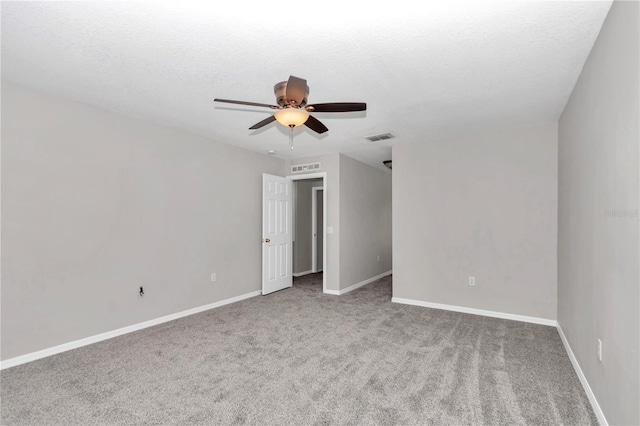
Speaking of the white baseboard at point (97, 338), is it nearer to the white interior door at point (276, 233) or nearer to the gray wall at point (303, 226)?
the white interior door at point (276, 233)

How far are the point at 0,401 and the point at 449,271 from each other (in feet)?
15.9

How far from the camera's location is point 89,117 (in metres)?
3.38

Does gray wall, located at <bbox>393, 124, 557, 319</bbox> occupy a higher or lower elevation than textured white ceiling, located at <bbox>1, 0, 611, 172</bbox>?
lower

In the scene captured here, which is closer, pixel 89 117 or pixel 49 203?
pixel 49 203

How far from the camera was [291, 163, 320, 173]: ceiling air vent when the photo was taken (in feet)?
19.1

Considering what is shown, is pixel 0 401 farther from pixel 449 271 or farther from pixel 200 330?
pixel 449 271

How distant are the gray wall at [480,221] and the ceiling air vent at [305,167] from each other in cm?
149

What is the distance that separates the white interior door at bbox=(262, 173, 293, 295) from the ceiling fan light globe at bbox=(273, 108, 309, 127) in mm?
3007

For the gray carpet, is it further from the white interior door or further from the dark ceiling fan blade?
the dark ceiling fan blade

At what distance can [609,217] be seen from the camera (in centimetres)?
191

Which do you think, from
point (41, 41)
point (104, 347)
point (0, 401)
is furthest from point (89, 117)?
point (0, 401)

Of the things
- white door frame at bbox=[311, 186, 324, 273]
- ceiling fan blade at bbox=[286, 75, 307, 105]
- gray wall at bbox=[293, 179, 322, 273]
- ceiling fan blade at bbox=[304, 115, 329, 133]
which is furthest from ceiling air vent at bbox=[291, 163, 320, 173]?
ceiling fan blade at bbox=[286, 75, 307, 105]

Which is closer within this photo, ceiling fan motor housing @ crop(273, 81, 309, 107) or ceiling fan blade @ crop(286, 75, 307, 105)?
ceiling fan blade @ crop(286, 75, 307, 105)

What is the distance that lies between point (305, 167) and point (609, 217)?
4595 mm
